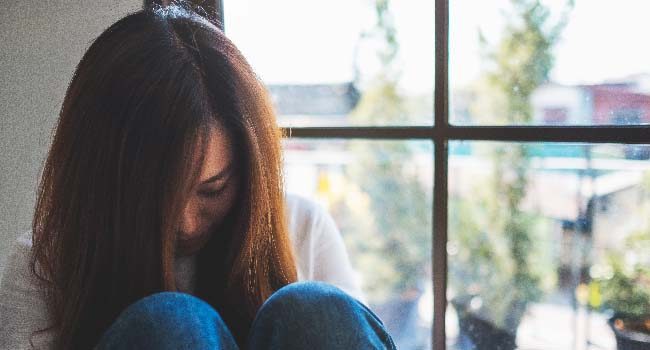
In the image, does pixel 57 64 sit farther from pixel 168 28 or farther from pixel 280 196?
pixel 280 196

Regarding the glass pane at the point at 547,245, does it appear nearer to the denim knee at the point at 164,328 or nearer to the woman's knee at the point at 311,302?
the woman's knee at the point at 311,302

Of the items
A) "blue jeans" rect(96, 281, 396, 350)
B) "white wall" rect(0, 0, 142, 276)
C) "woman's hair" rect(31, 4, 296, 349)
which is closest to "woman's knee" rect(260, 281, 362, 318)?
"blue jeans" rect(96, 281, 396, 350)

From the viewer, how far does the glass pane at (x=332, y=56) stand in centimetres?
121

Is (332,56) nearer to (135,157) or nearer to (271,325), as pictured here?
(135,157)

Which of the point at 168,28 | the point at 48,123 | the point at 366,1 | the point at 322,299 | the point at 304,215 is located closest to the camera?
the point at 322,299

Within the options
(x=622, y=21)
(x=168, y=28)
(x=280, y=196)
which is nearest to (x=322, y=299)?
(x=280, y=196)

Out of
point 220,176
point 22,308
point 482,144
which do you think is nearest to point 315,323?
point 220,176

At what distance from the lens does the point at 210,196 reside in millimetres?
770

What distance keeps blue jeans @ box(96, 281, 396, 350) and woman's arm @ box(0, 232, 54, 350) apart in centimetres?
23

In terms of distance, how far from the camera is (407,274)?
1290mm

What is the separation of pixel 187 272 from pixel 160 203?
0.69ft

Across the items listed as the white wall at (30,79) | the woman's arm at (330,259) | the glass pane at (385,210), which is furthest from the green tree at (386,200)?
the white wall at (30,79)

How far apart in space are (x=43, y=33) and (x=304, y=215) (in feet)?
2.05

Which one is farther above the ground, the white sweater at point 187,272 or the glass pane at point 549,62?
the glass pane at point 549,62
